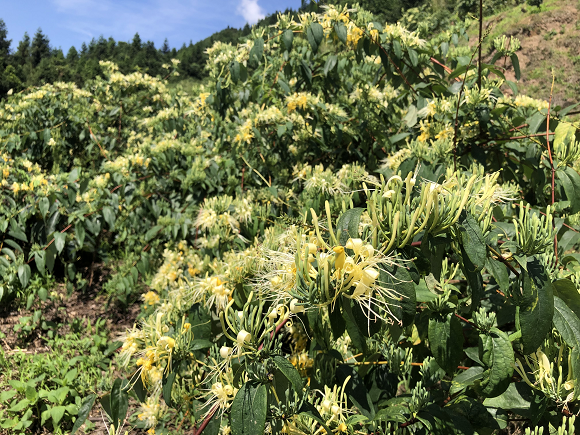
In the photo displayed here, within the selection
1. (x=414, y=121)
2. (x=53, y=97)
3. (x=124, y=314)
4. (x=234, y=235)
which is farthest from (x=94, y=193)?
(x=53, y=97)

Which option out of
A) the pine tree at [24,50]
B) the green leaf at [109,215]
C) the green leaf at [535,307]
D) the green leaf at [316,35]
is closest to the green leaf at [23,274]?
the green leaf at [109,215]

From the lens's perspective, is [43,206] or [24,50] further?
[24,50]

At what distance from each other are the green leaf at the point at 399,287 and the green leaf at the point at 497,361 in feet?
0.74

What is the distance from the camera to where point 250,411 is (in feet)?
1.94

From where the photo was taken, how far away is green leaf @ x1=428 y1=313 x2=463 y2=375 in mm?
746

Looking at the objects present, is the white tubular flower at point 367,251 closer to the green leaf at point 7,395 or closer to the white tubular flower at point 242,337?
the white tubular flower at point 242,337

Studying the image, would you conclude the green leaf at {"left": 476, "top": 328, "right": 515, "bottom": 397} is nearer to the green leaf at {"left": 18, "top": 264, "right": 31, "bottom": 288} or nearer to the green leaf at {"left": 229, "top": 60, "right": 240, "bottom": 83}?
the green leaf at {"left": 229, "top": 60, "right": 240, "bottom": 83}

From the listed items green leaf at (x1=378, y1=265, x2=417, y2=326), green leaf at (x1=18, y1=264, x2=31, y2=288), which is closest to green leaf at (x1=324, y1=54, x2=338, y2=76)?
green leaf at (x1=378, y1=265, x2=417, y2=326)

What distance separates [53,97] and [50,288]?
8.54 ft

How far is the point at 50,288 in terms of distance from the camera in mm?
3125

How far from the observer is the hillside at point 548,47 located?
27.9 ft

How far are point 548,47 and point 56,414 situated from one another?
14085 millimetres

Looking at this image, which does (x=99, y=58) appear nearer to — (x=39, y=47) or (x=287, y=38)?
(x=39, y=47)

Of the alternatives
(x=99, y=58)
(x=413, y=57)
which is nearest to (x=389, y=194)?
(x=413, y=57)
